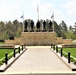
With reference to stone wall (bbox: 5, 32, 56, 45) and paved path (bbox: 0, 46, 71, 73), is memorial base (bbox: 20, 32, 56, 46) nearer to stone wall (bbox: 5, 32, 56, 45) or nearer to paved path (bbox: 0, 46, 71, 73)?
stone wall (bbox: 5, 32, 56, 45)

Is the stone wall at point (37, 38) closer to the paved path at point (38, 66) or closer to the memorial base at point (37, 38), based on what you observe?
the memorial base at point (37, 38)

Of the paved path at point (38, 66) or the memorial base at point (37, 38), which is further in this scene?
the memorial base at point (37, 38)

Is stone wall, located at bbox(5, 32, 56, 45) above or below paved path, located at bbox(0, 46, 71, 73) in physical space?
above

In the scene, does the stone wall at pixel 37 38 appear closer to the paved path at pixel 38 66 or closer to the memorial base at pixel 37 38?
the memorial base at pixel 37 38

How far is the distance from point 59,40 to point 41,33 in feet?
21.5

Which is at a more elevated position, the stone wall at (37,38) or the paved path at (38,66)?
the stone wall at (37,38)

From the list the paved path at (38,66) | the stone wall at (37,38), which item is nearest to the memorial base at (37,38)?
the stone wall at (37,38)

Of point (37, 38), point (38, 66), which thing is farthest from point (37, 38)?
point (38, 66)

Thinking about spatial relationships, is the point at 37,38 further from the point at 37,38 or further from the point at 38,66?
the point at 38,66

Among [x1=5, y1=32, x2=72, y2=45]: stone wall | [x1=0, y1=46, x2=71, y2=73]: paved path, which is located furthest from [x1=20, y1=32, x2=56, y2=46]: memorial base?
[x1=0, y1=46, x2=71, y2=73]: paved path

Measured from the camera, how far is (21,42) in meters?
46.2

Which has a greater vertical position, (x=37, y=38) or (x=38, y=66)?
(x=37, y=38)

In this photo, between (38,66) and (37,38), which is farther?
(37,38)

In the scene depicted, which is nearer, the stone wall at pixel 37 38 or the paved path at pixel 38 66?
the paved path at pixel 38 66
